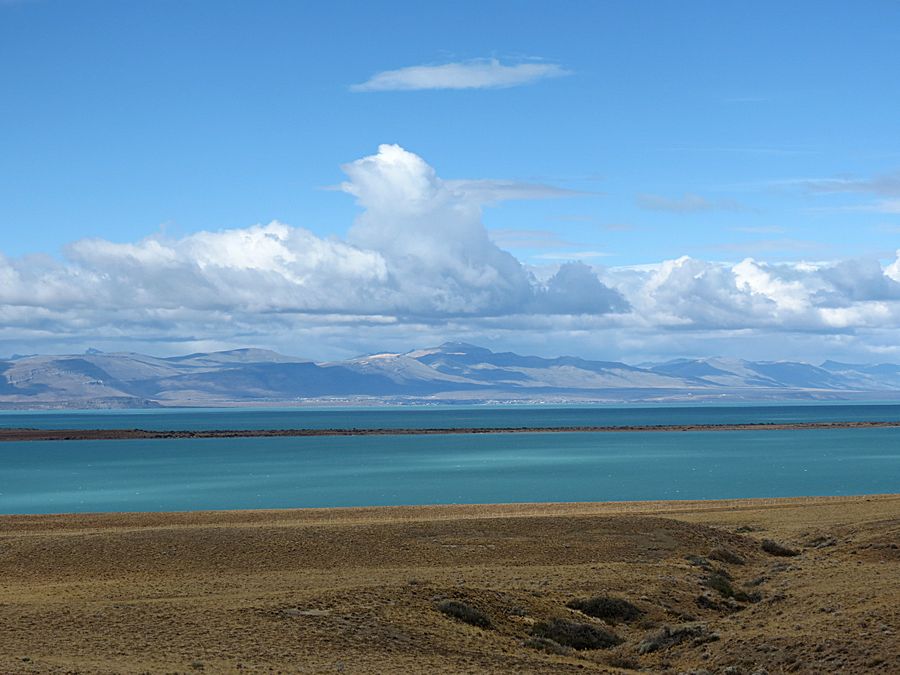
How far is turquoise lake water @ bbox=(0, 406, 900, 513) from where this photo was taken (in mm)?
67688

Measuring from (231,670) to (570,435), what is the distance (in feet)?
502

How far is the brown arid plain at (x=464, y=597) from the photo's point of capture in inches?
764

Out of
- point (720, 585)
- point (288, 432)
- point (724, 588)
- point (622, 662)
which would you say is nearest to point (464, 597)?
point (622, 662)

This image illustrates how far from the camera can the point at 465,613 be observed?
2267 cm

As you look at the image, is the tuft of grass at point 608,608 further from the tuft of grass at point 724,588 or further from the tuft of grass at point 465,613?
the tuft of grass at point 724,588

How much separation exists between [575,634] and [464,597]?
2.62 meters

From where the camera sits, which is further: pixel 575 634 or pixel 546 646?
pixel 575 634

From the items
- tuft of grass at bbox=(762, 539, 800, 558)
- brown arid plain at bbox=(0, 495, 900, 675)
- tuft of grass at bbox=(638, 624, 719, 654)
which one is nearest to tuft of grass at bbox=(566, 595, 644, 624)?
brown arid plain at bbox=(0, 495, 900, 675)

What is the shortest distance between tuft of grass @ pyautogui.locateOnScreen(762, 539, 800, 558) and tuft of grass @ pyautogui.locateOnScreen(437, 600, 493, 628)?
1580cm

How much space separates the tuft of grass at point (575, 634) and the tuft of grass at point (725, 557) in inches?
437

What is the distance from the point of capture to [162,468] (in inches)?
3959

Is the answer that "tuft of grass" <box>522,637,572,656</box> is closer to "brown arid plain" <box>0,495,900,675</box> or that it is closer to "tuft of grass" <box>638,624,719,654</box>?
"brown arid plain" <box>0,495,900,675</box>

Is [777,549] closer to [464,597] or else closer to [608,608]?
[608,608]

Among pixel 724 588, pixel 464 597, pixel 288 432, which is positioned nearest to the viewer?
pixel 464 597
